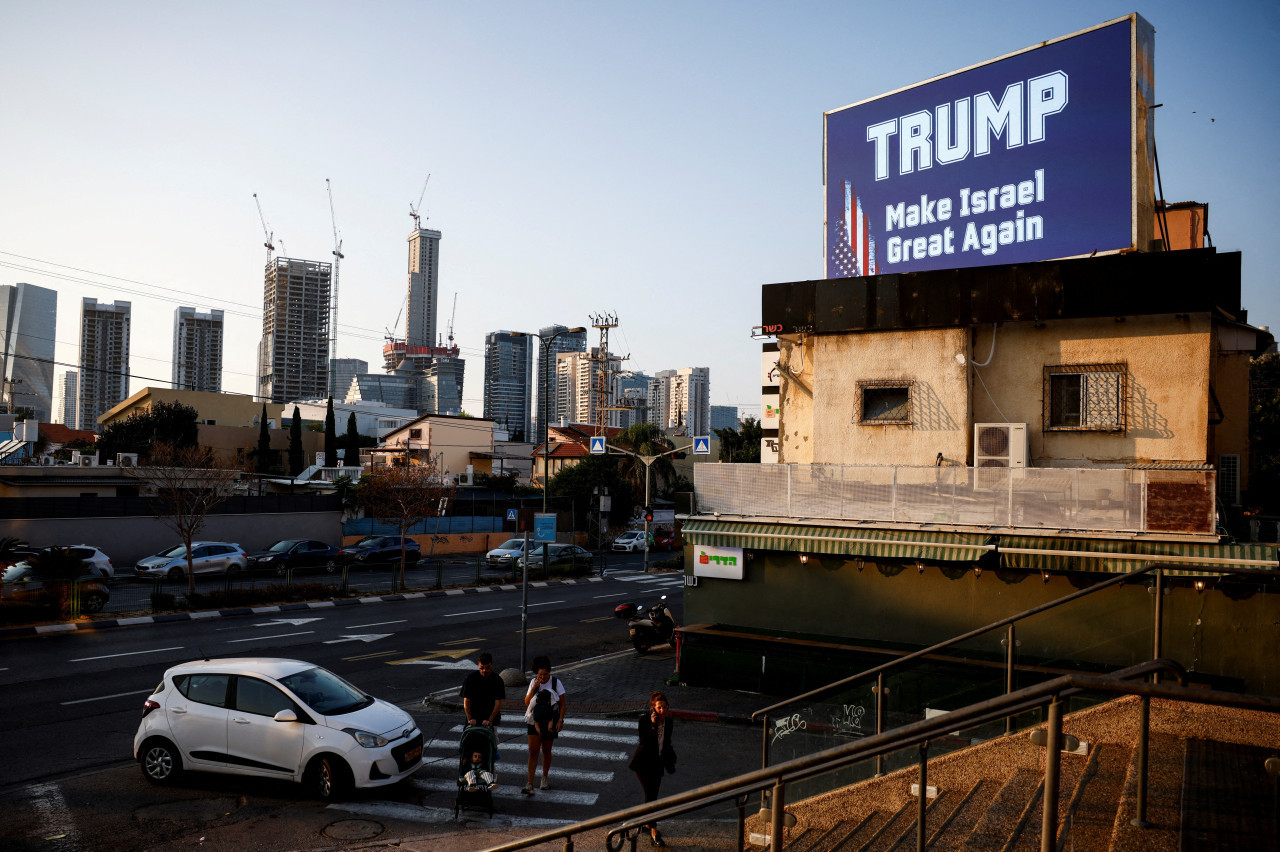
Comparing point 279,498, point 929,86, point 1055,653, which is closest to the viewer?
point 1055,653

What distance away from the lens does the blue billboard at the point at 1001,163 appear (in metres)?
18.0

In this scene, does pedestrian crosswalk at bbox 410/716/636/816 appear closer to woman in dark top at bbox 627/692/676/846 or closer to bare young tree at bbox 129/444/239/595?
woman in dark top at bbox 627/692/676/846

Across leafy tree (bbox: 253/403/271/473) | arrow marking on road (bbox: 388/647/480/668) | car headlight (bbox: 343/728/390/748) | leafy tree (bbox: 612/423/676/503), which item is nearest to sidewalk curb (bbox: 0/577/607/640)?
arrow marking on road (bbox: 388/647/480/668)

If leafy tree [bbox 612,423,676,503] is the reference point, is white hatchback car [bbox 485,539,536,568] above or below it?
below

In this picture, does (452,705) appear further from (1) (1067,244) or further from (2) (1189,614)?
(1) (1067,244)

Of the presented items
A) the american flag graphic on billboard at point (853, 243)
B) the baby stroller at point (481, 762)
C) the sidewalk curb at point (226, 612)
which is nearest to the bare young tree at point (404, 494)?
the sidewalk curb at point (226, 612)

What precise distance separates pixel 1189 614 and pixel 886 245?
37.4 feet

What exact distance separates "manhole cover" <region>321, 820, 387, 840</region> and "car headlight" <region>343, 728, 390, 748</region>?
929 millimetres

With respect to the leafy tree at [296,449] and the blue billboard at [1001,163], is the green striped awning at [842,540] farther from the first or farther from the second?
the leafy tree at [296,449]

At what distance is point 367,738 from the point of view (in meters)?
10.4

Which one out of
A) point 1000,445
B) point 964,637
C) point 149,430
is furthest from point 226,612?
point 149,430

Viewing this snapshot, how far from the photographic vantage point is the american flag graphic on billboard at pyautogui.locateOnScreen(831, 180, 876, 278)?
21641 millimetres

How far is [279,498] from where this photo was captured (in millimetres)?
44000

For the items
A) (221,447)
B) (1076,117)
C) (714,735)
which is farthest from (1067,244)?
(221,447)
